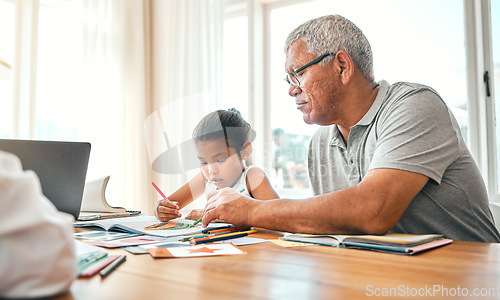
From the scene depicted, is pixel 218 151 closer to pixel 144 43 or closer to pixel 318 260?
pixel 318 260

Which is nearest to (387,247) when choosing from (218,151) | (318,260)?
(318,260)

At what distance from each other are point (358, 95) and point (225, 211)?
64 cm

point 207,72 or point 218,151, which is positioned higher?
point 207,72

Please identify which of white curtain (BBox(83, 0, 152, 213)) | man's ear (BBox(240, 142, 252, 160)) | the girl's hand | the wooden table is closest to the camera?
the wooden table

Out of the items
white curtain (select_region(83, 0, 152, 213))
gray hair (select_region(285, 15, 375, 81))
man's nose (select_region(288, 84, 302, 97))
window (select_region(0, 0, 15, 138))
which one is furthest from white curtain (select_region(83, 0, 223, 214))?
gray hair (select_region(285, 15, 375, 81))

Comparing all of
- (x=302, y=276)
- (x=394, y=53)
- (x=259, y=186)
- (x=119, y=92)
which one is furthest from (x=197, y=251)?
(x=119, y=92)

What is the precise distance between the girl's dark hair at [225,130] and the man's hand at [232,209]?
69 cm

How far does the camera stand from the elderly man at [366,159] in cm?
94

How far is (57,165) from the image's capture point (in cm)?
114

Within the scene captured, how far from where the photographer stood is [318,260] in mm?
689

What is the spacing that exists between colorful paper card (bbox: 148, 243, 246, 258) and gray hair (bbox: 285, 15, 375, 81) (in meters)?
0.77

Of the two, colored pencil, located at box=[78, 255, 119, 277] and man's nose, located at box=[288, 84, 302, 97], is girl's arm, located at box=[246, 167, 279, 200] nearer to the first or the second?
man's nose, located at box=[288, 84, 302, 97]

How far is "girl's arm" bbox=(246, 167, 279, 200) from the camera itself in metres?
1.68

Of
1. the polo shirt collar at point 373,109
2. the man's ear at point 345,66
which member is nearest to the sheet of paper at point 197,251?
the polo shirt collar at point 373,109
